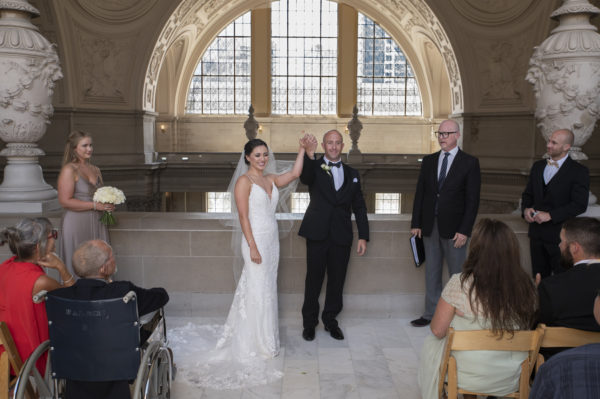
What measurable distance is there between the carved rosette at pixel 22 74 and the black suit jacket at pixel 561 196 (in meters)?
4.90

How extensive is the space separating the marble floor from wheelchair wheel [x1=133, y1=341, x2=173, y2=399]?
0.33 metres

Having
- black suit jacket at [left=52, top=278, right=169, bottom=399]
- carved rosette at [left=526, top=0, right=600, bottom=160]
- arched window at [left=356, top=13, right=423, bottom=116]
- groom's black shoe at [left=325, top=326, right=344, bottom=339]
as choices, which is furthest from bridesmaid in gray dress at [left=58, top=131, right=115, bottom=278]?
arched window at [left=356, top=13, right=423, bottom=116]

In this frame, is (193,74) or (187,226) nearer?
(187,226)

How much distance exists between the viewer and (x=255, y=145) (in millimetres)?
4480

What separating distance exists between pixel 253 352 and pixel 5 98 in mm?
3529

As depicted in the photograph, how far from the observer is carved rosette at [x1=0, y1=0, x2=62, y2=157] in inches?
214

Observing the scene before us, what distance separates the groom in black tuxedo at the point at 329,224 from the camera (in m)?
4.90

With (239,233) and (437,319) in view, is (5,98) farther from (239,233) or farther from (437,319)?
(437,319)

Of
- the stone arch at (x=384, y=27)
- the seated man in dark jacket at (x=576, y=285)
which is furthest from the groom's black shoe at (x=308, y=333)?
the stone arch at (x=384, y=27)

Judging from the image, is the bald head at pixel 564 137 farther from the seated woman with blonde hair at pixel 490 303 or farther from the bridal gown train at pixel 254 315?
the bridal gown train at pixel 254 315

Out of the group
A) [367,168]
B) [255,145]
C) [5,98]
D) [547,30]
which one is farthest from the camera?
[367,168]

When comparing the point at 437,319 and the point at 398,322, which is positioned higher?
the point at 437,319

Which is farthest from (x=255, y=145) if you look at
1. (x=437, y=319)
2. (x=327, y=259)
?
(x=437, y=319)

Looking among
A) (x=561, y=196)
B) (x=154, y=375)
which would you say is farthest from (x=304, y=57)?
(x=154, y=375)
